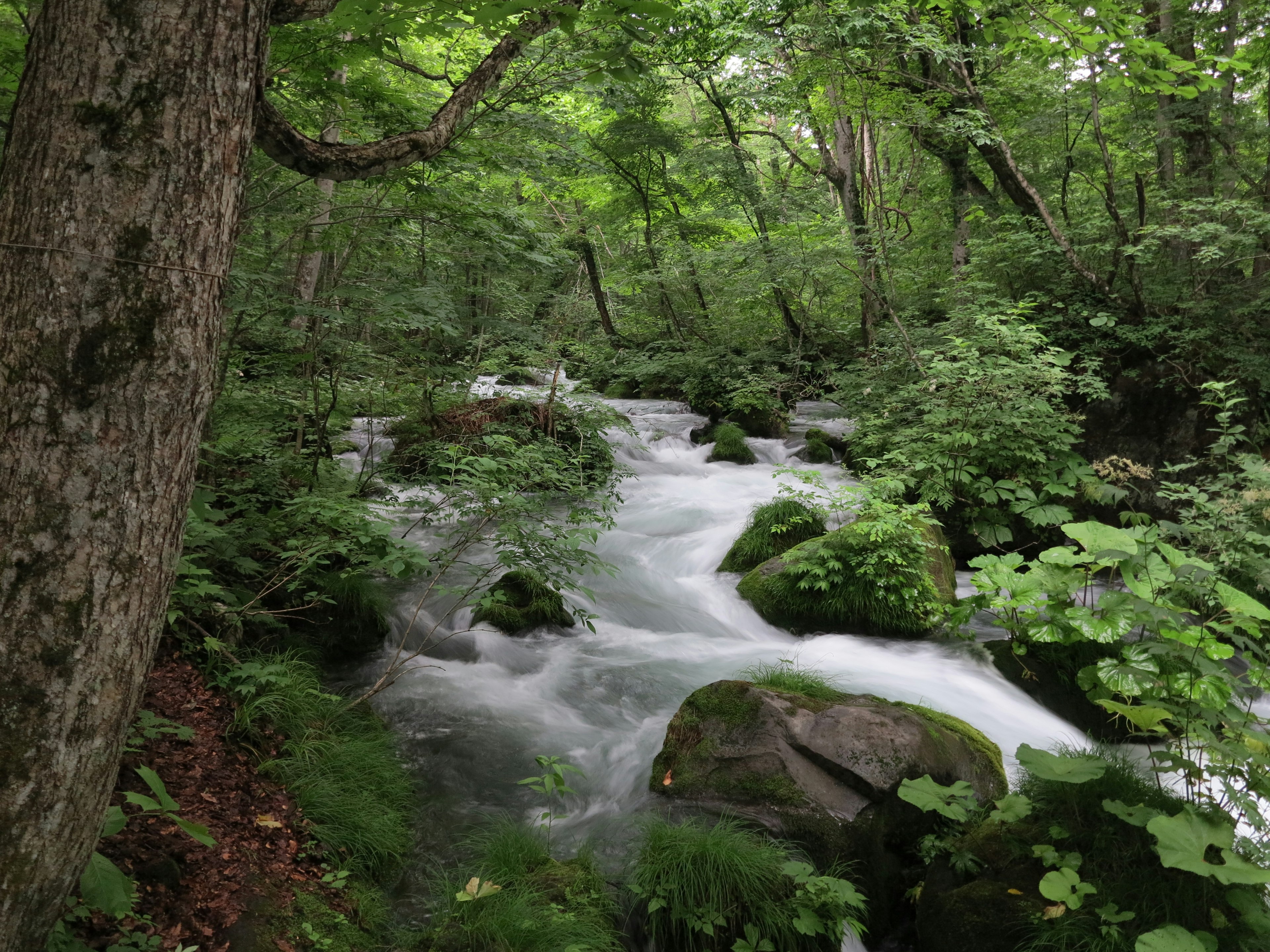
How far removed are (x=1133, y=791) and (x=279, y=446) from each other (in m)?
5.66

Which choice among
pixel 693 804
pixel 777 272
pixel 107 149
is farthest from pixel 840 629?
pixel 777 272

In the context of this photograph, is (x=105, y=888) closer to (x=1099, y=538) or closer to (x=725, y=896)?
(x=725, y=896)

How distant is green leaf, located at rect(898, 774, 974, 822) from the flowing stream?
1.49m

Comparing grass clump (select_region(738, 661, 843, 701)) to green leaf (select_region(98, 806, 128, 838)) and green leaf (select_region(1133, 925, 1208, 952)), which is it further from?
green leaf (select_region(98, 806, 128, 838))

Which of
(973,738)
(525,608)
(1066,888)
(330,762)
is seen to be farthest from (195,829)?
(525,608)

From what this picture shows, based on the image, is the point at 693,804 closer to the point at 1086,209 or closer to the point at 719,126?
the point at 1086,209

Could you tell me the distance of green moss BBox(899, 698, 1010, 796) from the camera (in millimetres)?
3984

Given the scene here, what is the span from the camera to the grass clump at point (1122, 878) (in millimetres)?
2285

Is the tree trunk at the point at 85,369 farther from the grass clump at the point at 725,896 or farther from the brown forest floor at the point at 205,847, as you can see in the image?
the grass clump at the point at 725,896

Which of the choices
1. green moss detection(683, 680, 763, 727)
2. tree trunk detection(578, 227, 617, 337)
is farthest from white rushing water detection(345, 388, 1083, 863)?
tree trunk detection(578, 227, 617, 337)

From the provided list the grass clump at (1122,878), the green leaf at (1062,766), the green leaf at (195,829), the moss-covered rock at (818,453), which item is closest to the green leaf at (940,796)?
the grass clump at (1122,878)

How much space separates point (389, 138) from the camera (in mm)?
2633

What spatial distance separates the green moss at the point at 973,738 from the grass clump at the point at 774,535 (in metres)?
3.16

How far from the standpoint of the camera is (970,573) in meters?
7.51
